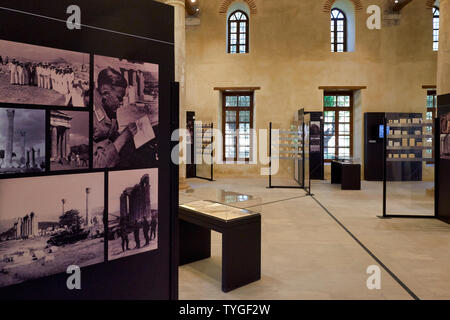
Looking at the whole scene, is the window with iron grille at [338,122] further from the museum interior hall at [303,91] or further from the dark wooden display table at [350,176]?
the dark wooden display table at [350,176]

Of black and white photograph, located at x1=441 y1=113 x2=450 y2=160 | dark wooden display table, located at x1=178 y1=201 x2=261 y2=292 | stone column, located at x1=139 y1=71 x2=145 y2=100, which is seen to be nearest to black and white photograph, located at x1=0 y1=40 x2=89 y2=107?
stone column, located at x1=139 y1=71 x2=145 y2=100

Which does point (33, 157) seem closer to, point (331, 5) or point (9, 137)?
point (9, 137)

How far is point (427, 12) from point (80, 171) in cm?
1248

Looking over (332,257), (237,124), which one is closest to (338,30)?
(237,124)

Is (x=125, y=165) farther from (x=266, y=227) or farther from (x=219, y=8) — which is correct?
(x=219, y=8)

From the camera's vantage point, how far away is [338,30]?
37.3ft

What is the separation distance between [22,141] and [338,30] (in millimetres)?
11881

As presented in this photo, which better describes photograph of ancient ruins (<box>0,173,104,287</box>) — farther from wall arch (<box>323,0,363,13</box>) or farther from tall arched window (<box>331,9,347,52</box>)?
tall arched window (<box>331,9,347,52</box>)

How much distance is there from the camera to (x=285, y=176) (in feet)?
36.7

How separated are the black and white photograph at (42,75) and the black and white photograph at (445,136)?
217 inches

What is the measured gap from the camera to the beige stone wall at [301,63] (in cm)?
1066

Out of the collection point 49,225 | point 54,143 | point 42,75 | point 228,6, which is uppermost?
point 228,6

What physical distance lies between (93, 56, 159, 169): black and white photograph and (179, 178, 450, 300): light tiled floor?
5.10 feet

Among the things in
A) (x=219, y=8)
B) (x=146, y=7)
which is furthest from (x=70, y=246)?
(x=219, y=8)
